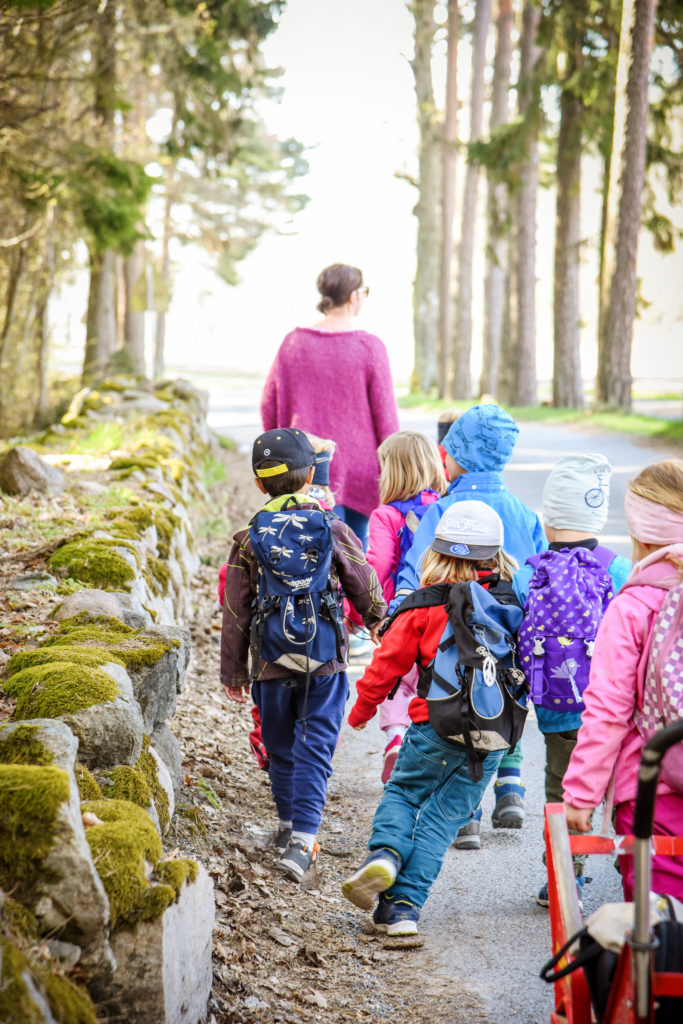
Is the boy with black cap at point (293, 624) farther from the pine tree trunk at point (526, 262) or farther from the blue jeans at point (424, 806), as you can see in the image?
the pine tree trunk at point (526, 262)

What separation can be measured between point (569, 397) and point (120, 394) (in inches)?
510

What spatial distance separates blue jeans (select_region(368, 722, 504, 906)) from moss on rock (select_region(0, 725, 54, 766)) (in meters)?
1.45

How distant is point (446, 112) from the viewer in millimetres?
29781

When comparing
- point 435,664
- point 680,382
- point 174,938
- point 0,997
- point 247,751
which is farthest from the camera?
point 680,382

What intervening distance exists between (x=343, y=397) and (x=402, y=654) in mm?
2479

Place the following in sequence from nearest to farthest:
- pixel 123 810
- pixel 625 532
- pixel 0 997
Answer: pixel 0 997, pixel 123 810, pixel 625 532

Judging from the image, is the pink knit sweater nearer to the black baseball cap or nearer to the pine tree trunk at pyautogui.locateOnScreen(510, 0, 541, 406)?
the black baseball cap

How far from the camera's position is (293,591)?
389 cm

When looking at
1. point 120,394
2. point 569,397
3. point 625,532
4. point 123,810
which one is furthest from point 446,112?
point 123,810

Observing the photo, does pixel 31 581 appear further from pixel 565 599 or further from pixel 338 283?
pixel 565 599

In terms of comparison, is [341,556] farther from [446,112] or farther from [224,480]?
[446,112]

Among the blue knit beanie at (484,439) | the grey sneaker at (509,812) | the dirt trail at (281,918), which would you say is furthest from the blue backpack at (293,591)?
the grey sneaker at (509,812)

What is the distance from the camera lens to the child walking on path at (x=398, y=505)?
15.8ft

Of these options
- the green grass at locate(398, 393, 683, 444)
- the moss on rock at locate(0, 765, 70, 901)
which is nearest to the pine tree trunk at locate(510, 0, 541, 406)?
the green grass at locate(398, 393, 683, 444)
